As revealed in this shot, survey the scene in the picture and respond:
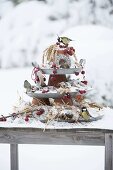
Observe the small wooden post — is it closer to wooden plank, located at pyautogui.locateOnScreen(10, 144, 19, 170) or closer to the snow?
wooden plank, located at pyautogui.locateOnScreen(10, 144, 19, 170)

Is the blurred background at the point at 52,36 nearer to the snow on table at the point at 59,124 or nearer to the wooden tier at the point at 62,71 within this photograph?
the wooden tier at the point at 62,71

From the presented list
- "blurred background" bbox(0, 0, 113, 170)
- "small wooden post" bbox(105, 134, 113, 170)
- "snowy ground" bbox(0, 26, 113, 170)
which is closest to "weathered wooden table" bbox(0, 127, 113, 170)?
"small wooden post" bbox(105, 134, 113, 170)

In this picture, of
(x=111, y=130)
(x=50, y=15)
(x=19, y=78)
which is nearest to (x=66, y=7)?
(x=50, y=15)

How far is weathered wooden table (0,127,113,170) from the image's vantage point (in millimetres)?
2020

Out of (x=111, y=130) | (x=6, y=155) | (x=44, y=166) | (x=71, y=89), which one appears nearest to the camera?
(x=111, y=130)

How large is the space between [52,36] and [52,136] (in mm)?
1949

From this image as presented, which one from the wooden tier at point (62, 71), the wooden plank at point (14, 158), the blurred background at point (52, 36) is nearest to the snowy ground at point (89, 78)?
the blurred background at point (52, 36)

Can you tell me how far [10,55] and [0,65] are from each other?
5.5 inches

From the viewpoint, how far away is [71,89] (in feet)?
7.13

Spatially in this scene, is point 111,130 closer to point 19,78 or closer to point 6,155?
point 6,155

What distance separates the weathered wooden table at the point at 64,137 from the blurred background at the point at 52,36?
177 cm

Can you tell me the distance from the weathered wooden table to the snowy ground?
3.77 feet

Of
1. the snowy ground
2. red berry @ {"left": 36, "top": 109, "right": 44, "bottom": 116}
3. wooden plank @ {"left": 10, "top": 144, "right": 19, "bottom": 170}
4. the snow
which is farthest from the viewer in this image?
the snow

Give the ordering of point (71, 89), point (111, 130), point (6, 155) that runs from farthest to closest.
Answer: point (6, 155) < point (71, 89) < point (111, 130)
